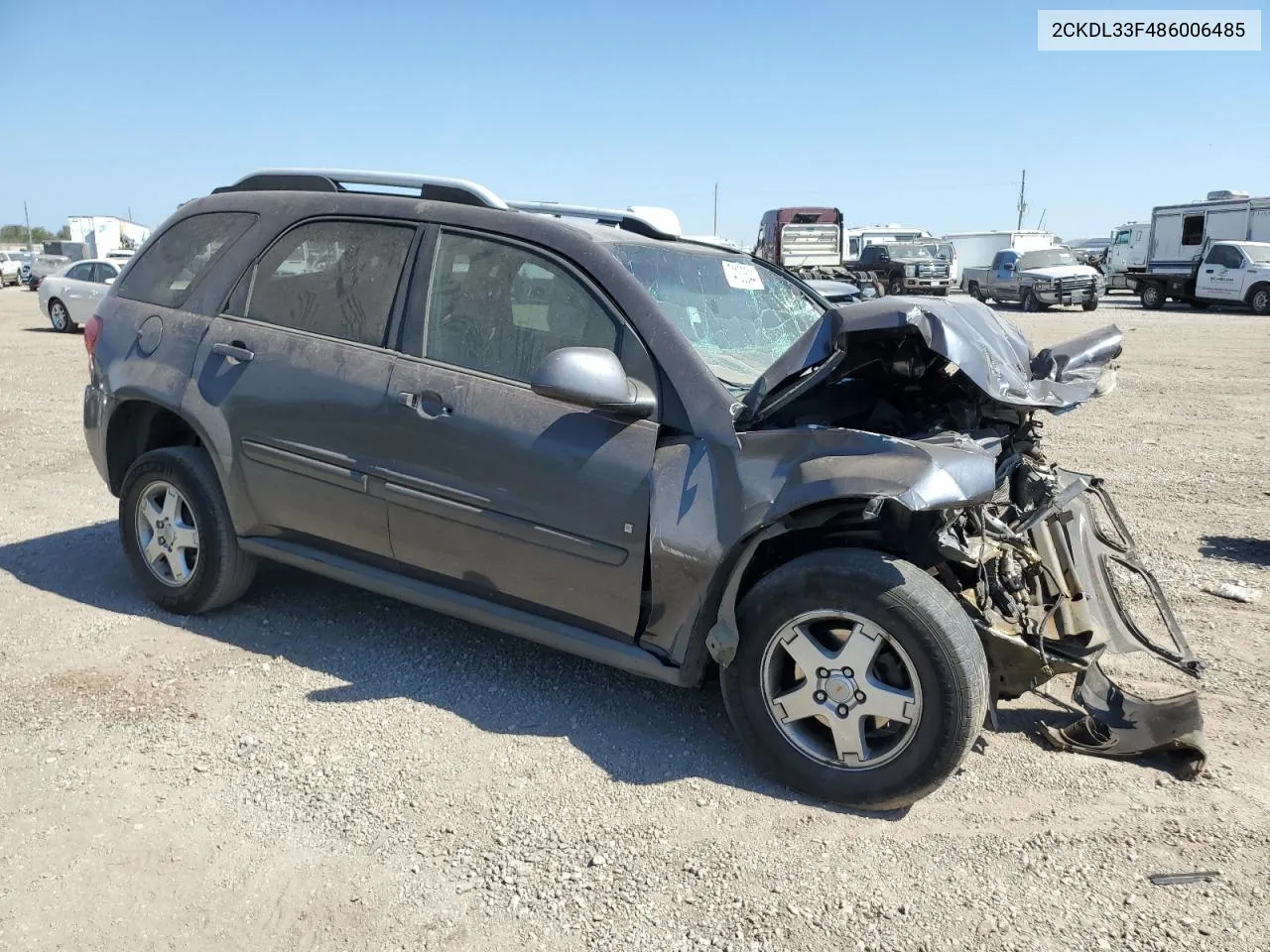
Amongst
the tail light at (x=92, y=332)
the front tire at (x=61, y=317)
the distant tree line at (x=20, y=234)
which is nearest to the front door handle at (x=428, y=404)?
the tail light at (x=92, y=332)

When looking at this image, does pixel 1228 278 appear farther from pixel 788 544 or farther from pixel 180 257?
pixel 180 257

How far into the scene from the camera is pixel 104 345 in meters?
4.54

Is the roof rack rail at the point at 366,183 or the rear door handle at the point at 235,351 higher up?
the roof rack rail at the point at 366,183

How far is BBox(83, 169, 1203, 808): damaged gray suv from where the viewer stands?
2986 millimetres

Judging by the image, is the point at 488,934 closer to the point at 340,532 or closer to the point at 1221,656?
the point at 340,532

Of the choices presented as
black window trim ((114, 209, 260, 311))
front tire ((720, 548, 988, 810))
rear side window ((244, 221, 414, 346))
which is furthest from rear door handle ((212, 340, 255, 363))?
front tire ((720, 548, 988, 810))

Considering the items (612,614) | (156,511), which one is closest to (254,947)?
(612,614)

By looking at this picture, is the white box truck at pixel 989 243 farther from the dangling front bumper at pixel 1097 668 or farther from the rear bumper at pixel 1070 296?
the dangling front bumper at pixel 1097 668

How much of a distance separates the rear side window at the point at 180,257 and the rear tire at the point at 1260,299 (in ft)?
88.9

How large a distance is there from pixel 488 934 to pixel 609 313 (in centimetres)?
195

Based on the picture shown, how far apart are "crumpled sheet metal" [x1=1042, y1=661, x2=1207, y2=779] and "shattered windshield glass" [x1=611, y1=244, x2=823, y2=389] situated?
1.60 meters

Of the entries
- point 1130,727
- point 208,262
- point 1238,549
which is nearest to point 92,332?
point 208,262

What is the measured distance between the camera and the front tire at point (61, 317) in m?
19.7

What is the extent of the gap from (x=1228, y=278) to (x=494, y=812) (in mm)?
28526
